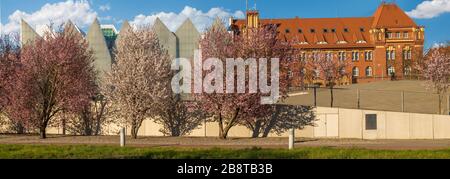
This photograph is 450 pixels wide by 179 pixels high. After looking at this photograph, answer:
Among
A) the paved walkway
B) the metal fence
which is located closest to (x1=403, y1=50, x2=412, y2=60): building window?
the metal fence

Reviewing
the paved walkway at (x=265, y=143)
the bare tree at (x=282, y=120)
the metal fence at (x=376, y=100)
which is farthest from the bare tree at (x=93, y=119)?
the metal fence at (x=376, y=100)

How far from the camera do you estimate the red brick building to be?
96.9 m

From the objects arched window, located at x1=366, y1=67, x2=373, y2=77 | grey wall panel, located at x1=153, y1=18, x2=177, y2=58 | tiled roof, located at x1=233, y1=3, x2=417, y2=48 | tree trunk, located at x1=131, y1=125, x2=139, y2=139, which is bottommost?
tree trunk, located at x1=131, y1=125, x2=139, y2=139

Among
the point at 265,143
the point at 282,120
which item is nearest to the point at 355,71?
the point at 282,120

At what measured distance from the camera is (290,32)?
335 feet

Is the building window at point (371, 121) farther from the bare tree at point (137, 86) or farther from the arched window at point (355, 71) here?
the arched window at point (355, 71)

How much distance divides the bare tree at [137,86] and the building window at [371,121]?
12.3 metres

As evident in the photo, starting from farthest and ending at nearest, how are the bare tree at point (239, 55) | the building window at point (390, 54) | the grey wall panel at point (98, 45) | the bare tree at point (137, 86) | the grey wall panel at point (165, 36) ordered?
the building window at point (390, 54)
the grey wall panel at point (98, 45)
the grey wall panel at point (165, 36)
the bare tree at point (137, 86)
the bare tree at point (239, 55)

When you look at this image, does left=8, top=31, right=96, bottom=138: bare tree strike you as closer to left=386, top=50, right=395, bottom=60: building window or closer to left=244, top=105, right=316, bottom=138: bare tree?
left=244, top=105, right=316, bottom=138: bare tree

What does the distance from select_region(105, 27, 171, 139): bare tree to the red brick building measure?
2572 inches

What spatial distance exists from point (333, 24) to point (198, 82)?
83.2 m

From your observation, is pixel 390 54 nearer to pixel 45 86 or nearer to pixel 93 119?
pixel 93 119

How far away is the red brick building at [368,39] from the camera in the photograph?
9694 cm
